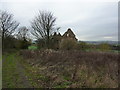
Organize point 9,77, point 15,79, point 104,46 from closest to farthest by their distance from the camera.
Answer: point 15,79, point 9,77, point 104,46

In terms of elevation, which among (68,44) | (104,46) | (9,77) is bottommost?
(9,77)

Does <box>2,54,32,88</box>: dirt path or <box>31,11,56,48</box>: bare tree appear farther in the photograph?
<box>31,11,56,48</box>: bare tree

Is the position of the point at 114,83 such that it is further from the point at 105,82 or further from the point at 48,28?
the point at 48,28

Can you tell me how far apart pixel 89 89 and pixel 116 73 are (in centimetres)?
217

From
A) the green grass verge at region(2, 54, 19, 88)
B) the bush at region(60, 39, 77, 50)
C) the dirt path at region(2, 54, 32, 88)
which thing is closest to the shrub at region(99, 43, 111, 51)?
the bush at region(60, 39, 77, 50)

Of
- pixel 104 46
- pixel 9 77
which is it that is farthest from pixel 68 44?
pixel 9 77

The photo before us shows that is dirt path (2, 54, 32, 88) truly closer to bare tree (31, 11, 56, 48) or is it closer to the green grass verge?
the green grass verge

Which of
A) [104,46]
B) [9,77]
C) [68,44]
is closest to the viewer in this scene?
A: [9,77]

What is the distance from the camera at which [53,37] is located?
3136cm

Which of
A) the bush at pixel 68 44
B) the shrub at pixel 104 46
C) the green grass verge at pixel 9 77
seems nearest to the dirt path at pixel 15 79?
the green grass verge at pixel 9 77

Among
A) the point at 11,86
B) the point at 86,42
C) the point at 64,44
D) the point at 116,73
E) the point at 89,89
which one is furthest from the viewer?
the point at 86,42

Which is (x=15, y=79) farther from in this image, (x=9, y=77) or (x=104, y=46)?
(x=104, y=46)

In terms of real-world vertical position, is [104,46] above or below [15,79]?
above

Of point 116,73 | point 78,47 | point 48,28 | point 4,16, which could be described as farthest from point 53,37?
point 116,73
